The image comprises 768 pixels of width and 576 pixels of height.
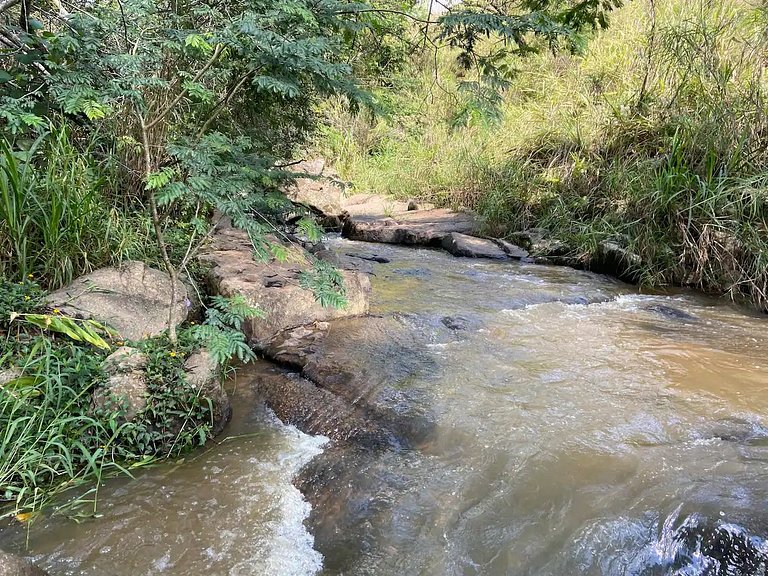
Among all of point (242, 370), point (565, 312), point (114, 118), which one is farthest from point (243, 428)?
point (565, 312)

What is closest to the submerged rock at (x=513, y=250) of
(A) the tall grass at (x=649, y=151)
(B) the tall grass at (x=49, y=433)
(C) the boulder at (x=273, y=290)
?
(A) the tall grass at (x=649, y=151)

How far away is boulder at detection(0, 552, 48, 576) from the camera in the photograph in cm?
137

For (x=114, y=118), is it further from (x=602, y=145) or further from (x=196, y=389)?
(x=602, y=145)

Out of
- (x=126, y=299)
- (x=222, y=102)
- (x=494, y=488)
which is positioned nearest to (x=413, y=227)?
(x=222, y=102)

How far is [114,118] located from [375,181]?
732 centimetres

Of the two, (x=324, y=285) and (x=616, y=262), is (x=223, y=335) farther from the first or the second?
(x=616, y=262)

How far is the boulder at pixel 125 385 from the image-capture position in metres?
2.19

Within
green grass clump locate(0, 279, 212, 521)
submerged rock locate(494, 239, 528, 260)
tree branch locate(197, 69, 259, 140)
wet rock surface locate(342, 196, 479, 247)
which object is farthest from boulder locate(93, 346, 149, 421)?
wet rock surface locate(342, 196, 479, 247)

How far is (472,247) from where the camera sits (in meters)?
6.33

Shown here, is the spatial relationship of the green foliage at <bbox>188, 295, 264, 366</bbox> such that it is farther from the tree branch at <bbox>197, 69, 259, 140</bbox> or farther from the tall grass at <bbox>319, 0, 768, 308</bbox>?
the tall grass at <bbox>319, 0, 768, 308</bbox>

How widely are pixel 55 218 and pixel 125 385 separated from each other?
3.33ft

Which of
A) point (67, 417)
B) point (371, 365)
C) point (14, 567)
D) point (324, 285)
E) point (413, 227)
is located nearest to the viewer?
point (14, 567)

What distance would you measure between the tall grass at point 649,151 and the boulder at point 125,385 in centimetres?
199

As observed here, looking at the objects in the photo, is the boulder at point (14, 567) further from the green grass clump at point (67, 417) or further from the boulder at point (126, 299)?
the boulder at point (126, 299)
